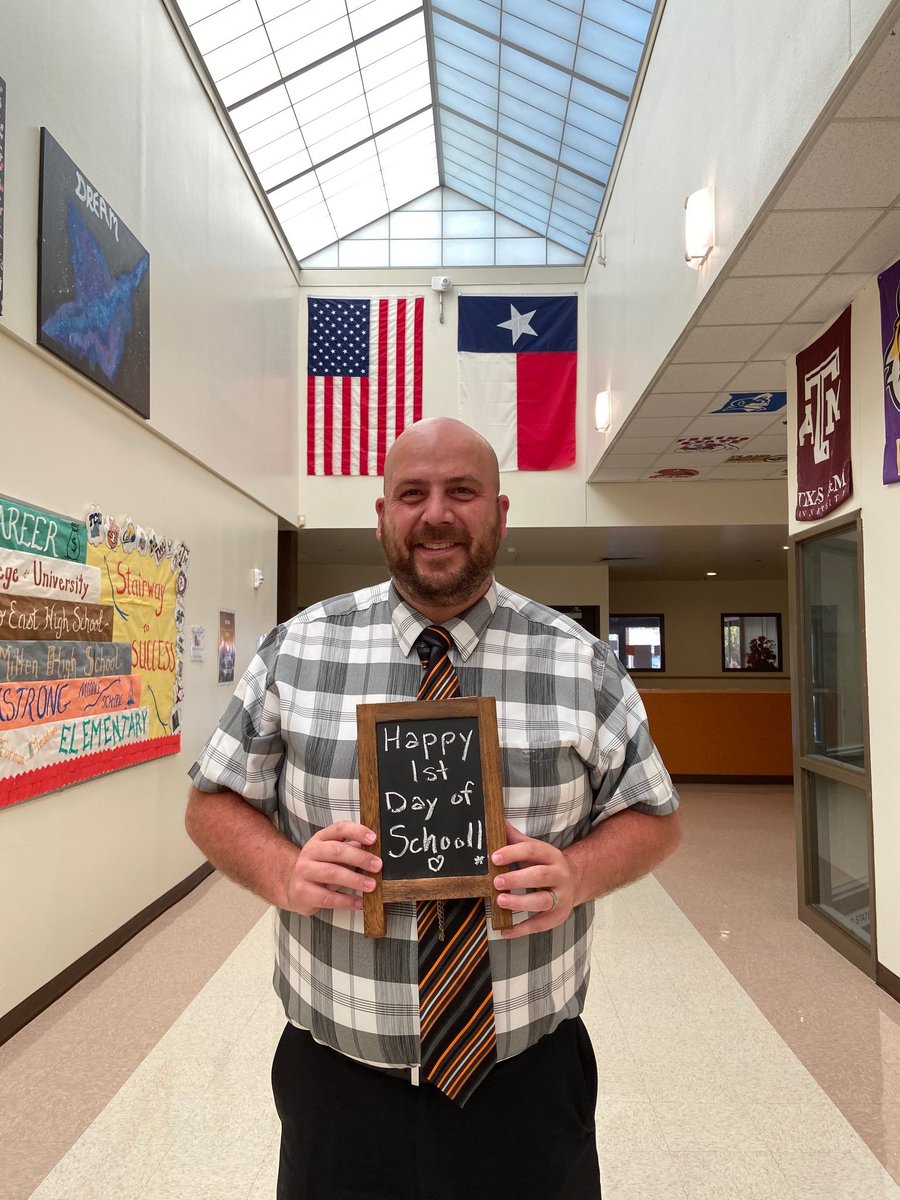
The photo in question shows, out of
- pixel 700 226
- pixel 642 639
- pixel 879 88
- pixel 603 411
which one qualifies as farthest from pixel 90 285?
pixel 642 639

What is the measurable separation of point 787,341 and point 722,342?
36cm

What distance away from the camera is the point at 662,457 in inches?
296

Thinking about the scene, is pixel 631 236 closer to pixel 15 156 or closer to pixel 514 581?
pixel 15 156

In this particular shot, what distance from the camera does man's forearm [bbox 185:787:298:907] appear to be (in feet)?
3.79

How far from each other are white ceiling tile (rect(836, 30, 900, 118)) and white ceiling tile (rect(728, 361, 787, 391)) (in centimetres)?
242

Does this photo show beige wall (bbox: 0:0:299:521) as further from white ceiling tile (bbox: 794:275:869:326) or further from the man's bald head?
white ceiling tile (bbox: 794:275:869:326)

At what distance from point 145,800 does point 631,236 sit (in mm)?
5158

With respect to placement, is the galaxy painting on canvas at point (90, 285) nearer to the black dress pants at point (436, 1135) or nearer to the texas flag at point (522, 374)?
the black dress pants at point (436, 1135)

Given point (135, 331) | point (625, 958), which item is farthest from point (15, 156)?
point (625, 958)

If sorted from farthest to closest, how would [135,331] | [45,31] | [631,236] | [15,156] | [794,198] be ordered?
1. [631,236]
2. [135,331]
3. [45,31]
4. [15,156]
5. [794,198]

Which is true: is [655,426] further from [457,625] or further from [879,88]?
[457,625]

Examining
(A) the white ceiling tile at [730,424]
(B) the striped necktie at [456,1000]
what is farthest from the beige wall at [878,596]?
(B) the striped necktie at [456,1000]

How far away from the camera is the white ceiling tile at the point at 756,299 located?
3.73 meters

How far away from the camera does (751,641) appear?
15961 millimetres
